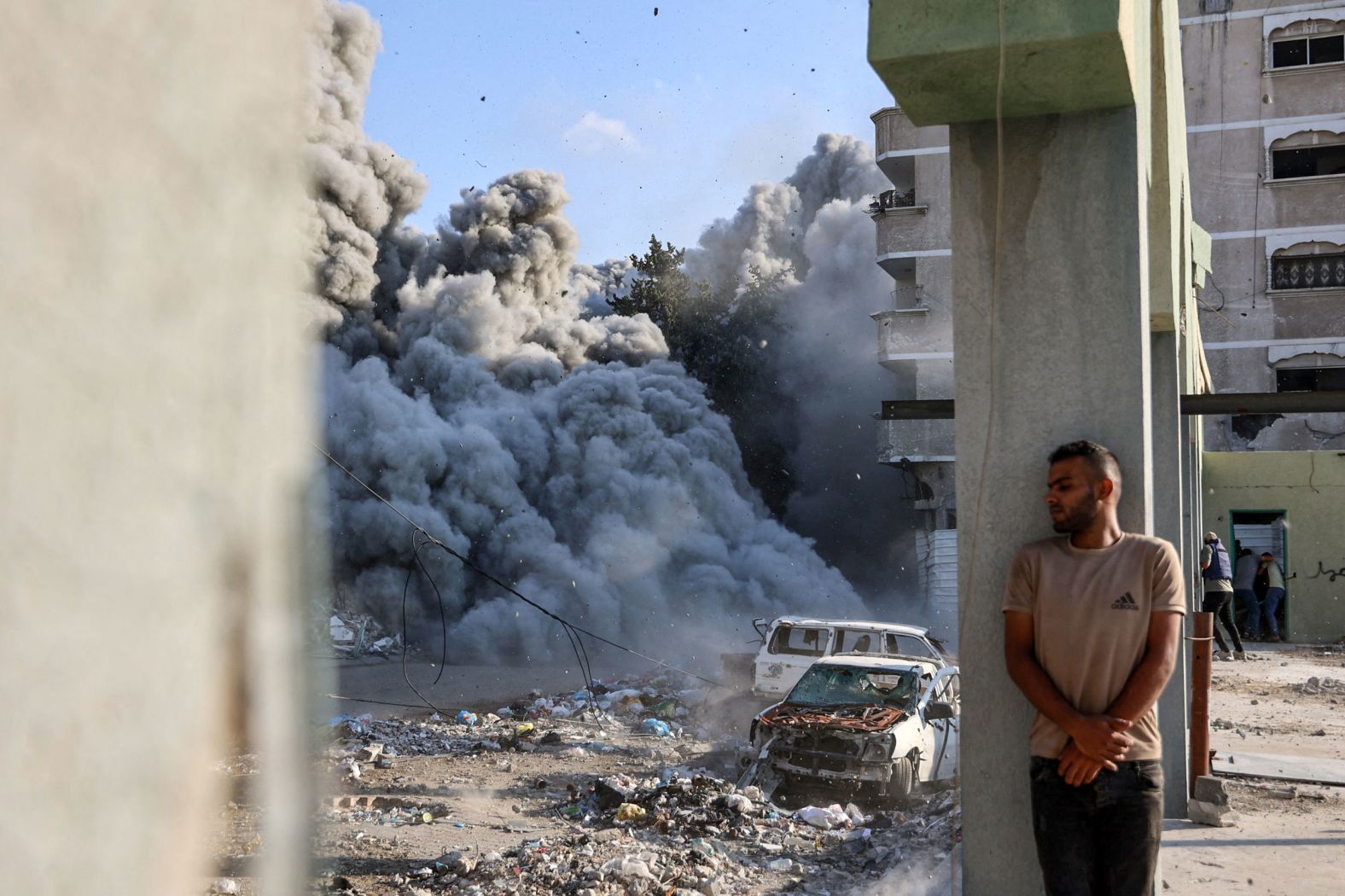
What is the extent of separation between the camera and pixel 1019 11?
10.9 feet

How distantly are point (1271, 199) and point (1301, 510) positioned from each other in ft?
26.8

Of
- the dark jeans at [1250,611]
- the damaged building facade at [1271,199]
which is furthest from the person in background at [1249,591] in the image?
the damaged building facade at [1271,199]

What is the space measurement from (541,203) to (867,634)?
91.6 feet

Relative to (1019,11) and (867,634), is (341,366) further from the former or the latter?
(1019,11)

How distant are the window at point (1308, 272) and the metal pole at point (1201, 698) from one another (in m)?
20.5

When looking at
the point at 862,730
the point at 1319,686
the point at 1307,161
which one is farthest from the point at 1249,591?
the point at 862,730

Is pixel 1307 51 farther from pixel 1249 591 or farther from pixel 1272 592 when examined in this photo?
pixel 1249 591

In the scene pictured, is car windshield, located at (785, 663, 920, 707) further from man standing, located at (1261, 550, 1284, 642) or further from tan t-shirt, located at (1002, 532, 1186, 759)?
man standing, located at (1261, 550, 1284, 642)

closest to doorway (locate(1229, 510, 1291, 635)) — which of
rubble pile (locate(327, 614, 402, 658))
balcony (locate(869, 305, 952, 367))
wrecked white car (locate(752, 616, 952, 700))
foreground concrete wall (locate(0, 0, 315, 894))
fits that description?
balcony (locate(869, 305, 952, 367))

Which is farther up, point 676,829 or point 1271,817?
point 1271,817

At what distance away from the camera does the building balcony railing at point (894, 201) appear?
83.9 ft

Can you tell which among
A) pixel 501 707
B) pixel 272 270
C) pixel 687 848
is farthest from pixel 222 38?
pixel 501 707

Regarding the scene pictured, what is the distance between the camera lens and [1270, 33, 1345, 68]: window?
23938 millimetres

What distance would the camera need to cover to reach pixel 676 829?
7.77 m
